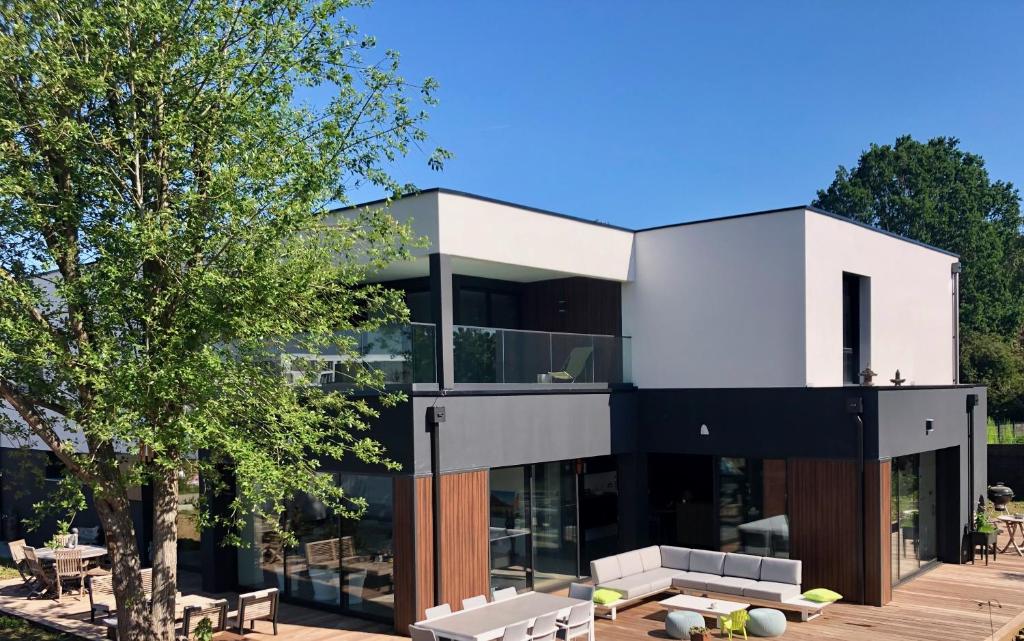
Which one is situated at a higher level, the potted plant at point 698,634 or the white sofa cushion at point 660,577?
the potted plant at point 698,634

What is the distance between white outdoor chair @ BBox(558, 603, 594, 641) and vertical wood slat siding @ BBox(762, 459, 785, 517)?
4633 millimetres

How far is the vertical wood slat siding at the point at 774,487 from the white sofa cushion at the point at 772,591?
1.69 m

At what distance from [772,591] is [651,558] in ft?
7.53

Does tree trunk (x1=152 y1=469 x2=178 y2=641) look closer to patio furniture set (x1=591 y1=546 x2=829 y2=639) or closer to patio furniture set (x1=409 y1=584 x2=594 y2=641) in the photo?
patio furniture set (x1=409 y1=584 x2=594 y2=641)

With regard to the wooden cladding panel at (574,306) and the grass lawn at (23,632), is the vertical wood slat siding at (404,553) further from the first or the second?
the wooden cladding panel at (574,306)

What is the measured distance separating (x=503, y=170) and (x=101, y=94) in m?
48.1

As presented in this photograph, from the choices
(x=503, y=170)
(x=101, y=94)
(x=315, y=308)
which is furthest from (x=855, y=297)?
(x=503, y=170)

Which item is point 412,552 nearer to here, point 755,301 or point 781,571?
point 781,571

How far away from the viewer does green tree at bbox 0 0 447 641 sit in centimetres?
877

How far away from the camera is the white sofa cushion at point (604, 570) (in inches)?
535

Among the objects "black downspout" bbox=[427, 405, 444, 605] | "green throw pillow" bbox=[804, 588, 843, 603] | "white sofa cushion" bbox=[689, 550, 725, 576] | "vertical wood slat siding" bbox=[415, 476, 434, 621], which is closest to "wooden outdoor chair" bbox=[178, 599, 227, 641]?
"vertical wood slat siding" bbox=[415, 476, 434, 621]

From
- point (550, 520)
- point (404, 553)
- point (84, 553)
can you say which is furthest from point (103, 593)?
point (550, 520)

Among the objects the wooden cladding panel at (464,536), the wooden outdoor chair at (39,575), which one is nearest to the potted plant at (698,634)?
the wooden cladding panel at (464,536)

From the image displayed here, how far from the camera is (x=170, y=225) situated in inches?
362
